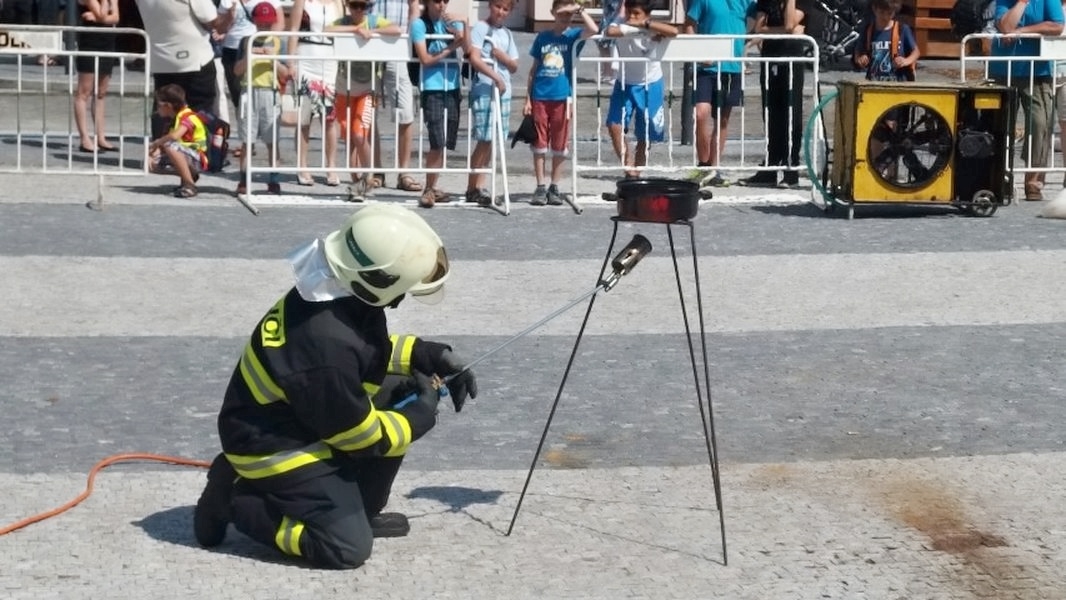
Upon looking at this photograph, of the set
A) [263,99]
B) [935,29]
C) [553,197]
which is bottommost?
[553,197]

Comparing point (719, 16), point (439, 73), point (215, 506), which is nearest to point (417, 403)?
point (215, 506)

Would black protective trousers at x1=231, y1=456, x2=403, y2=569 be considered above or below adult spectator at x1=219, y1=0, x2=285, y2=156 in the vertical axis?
below

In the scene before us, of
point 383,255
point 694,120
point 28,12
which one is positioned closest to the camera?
point 383,255

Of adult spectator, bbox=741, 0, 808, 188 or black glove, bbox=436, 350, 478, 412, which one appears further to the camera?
adult spectator, bbox=741, 0, 808, 188

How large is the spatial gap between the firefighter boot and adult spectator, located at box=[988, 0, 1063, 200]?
879 cm

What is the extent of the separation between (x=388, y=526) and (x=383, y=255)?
1.03m

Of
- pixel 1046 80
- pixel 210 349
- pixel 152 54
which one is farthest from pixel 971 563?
pixel 152 54

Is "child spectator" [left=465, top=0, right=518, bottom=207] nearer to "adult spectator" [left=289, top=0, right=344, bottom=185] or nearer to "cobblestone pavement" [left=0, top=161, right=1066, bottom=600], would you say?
"cobblestone pavement" [left=0, top=161, right=1066, bottom=600]

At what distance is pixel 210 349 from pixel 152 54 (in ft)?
18.8

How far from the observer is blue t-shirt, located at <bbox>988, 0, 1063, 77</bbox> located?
1295 cm

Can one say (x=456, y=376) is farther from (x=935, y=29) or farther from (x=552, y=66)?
(x=935, y=29)

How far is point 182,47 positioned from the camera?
1326 centimetres

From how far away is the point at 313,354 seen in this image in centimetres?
526

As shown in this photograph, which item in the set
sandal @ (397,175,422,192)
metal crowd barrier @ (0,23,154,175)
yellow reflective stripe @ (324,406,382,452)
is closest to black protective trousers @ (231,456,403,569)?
yellow reflective stripe @ (324,406,382,452)
